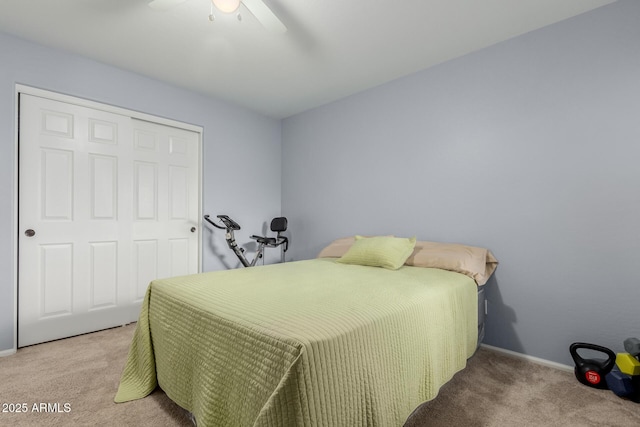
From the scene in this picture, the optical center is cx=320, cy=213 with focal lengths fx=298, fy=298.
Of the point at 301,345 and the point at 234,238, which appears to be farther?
the point at 234,238

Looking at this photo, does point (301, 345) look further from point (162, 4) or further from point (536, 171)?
point (536, 171)

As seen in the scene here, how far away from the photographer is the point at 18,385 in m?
1.88

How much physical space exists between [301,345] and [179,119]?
3.20 metres

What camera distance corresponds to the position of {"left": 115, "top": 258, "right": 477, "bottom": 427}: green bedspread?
100 cm

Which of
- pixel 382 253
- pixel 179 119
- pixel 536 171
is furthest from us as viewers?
pixel 179 119

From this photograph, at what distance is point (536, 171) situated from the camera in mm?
2271

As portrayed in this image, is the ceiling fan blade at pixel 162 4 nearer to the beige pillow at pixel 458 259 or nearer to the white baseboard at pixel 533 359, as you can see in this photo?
the beige pillow at pixel 458 259

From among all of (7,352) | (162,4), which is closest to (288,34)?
(162,4)

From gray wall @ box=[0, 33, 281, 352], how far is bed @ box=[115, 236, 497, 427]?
1.68 meters

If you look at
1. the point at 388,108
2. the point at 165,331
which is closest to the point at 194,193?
the point at 165,331

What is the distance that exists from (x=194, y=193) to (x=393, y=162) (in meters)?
2.31

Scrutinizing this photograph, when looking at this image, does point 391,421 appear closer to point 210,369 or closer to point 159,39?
point 210,369

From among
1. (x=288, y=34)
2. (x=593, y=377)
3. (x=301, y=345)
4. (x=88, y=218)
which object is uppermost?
(x=288, y=34)

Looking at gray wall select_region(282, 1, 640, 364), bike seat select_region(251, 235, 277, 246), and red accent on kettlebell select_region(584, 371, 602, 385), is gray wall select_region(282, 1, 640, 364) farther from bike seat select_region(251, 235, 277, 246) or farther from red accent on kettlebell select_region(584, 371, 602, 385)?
bike seat select_region(251, 235, 277, 246)
